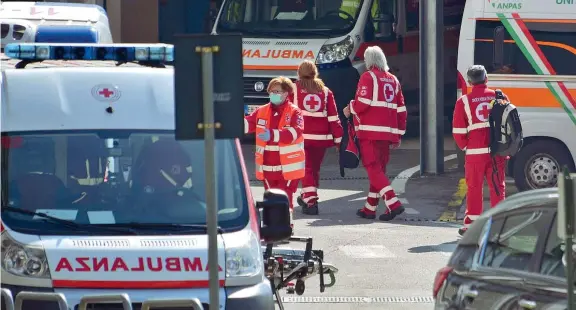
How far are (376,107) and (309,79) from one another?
82 cm

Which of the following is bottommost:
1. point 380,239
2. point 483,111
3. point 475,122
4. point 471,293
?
point 380,239

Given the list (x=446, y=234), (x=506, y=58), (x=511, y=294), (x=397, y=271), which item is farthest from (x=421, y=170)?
(x=511, y=294)

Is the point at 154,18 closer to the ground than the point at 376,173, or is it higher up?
higher up

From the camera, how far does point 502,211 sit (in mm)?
6941

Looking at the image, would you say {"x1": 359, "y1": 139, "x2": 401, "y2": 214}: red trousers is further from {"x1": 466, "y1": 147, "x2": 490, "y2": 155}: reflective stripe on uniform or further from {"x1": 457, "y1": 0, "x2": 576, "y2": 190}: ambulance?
{"x1": 457, "y1": 0, "x2": 576, "y2": 190}: ambulance

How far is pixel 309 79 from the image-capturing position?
14000mm

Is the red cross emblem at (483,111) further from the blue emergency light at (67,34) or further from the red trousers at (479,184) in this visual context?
the blue emergency light at (67,34)

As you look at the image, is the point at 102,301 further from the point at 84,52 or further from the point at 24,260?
the point at 84,52

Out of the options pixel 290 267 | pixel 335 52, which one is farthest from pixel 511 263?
pixel 335 52

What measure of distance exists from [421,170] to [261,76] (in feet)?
9.13

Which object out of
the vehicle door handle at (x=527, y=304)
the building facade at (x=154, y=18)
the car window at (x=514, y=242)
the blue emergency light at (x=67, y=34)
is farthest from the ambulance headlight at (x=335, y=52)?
the vehicle door handle at (x=527, y=304)

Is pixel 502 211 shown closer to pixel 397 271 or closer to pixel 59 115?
pixel 59 115

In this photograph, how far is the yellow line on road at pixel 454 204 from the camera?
14.8m

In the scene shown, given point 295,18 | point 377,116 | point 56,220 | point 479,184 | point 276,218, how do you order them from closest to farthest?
point 56,220, point 276,218, point 479,184, point 377,116, point 295,18
